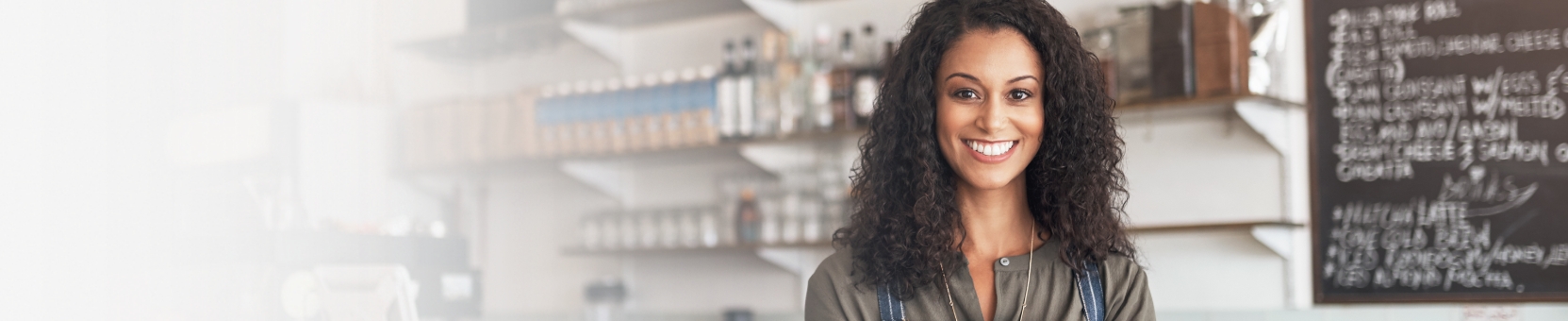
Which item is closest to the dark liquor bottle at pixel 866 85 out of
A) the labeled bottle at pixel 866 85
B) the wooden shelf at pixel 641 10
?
the labeled bottle at pixel 866 85

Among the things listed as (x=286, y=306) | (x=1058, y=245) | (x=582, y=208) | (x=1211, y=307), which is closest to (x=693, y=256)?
(x=582, y=208)

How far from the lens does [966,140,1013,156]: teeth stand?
3.08ft

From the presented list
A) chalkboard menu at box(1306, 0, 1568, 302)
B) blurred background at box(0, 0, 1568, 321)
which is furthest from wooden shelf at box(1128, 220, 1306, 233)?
chalkboard menu at box(1306, 0, 1568, 302)

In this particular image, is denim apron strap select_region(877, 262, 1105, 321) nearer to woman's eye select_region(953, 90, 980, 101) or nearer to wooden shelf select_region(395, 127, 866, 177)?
woman's eye select_region(953, 90, 980, 101)

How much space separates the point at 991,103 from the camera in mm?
931

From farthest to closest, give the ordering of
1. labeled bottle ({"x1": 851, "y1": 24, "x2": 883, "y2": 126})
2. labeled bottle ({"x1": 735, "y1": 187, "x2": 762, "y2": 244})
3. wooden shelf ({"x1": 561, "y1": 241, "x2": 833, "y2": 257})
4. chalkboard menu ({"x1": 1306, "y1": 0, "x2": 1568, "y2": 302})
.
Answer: labeled bottle ({"x1": 735, "y1": 187, "x2": 762, "y2": 244})
wooden shelf ({"x1": 561, "y1": 241, "x2": 833, "y2": 257})
labeled bottle ({"x1": 851, "y1": 24, "x2": 883, "y2": 126})
chalkboard menu ({"x1": 1306, "y1": 0, "x2": 1568, "y2": 302})

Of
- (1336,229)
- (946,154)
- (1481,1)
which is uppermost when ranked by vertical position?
(1481,1)

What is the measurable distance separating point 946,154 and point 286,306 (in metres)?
1.01

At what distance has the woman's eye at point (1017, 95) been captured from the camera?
0.95 meters

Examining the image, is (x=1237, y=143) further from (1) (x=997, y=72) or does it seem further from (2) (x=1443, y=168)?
(1) (x=997, y=72)

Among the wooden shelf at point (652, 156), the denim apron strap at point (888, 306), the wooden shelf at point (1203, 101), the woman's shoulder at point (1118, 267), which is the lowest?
the denim apron strap at point (888, 306)

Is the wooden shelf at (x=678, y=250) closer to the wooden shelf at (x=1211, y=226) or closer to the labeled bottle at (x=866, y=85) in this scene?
the labeled bottle at (x=866, y=85)

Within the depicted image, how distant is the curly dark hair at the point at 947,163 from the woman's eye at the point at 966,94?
0.02 meters

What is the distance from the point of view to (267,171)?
5.35 ft
